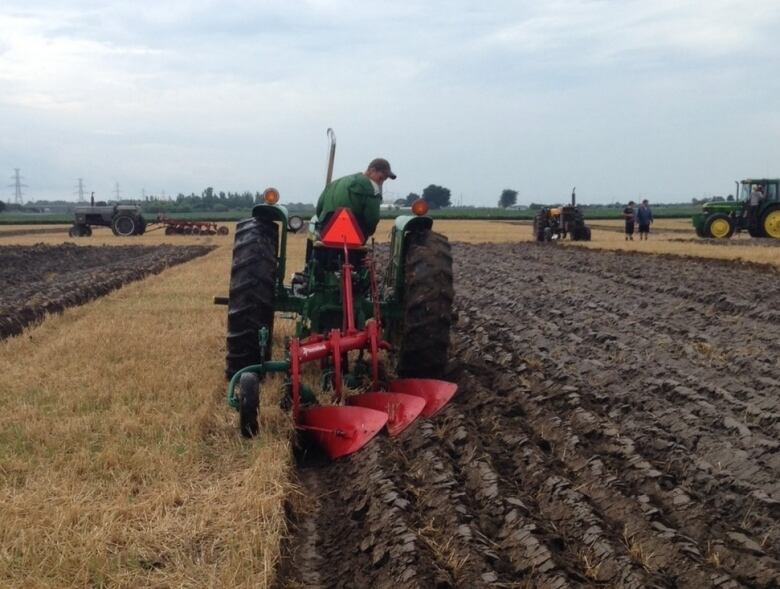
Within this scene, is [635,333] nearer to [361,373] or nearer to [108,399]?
[361,373]

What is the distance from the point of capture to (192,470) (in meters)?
4.74

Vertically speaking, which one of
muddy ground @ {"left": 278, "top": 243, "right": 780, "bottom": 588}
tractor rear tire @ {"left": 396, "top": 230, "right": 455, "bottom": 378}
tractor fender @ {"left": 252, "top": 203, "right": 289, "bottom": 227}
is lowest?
muddy ground @ {"left": 278, "top": 243, "right": 780, "bottom": 588}

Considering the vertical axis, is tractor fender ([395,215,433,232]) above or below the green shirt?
below

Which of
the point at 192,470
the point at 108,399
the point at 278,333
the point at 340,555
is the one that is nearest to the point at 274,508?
the point at 340,555

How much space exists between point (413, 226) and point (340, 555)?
3197 millimetres

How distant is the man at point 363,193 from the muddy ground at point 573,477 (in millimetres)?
1464

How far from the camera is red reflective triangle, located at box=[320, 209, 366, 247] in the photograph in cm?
625

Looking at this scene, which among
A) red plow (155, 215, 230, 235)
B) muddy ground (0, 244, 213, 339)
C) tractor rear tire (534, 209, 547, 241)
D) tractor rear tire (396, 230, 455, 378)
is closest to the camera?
tractor rear tire (396, 230, 455, 378)

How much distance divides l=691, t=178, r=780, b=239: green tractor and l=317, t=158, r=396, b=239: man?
21998 millimetres

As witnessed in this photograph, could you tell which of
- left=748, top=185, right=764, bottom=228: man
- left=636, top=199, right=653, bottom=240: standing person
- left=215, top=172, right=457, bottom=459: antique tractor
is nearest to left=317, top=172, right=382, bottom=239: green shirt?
left=215, top=172, right=457, bottom=459: antique tractor

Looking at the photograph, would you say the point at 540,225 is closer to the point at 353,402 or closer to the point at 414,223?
the point at 414,223

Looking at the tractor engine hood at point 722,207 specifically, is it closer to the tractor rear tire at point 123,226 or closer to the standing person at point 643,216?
the standing person at point 643,216

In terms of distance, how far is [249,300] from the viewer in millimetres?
6164

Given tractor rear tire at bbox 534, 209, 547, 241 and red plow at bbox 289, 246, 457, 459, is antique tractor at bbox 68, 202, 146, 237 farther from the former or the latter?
red plow at bbox 289, 246, 457, 459
